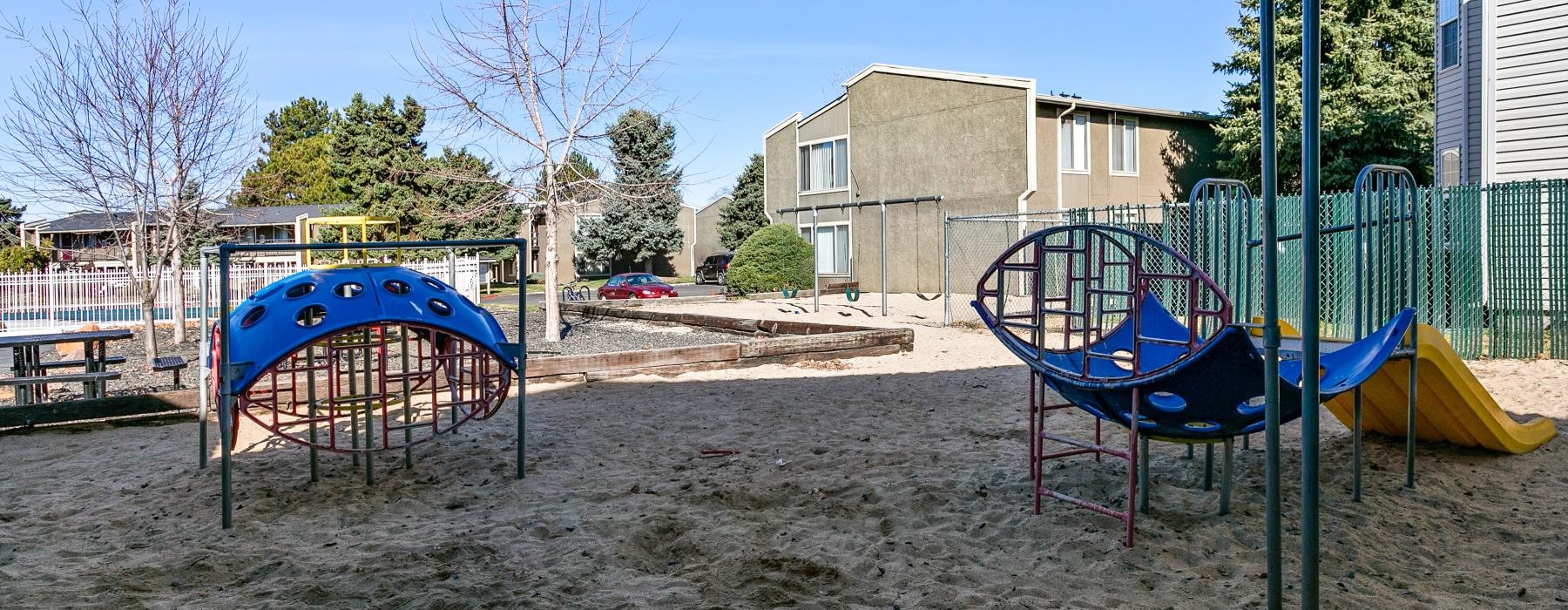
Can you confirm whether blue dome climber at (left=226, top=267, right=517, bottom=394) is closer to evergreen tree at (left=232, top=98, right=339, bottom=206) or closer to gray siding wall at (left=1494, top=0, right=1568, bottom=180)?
gray siding wall at (left=1494, top=0, right=1568, bottom=180)

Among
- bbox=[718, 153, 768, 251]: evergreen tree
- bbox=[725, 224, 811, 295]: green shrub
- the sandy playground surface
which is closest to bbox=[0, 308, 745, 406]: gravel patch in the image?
the sandy playground surface

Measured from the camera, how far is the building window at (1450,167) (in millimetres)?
15328

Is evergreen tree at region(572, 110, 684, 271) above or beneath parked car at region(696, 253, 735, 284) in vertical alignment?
above

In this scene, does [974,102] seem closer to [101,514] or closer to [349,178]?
[101,514]

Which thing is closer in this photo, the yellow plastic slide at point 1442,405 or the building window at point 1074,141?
the yellow plastic slide at point 1442,405

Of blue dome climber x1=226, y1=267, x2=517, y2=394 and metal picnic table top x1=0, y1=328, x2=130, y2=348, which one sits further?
metal picnic table top x1=0, y1=328, x2=130, y2=348

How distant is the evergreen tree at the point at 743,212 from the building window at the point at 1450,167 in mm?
36670

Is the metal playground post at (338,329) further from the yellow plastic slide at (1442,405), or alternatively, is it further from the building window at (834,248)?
the building window at (834,248)

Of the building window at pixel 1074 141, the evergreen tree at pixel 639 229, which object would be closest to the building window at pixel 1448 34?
the building window at pixel 1074 141

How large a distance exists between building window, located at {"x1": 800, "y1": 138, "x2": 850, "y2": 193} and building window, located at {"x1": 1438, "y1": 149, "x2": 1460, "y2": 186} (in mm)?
16308

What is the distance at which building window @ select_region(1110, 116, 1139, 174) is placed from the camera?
84.3ft

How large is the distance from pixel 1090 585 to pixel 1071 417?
413 cm

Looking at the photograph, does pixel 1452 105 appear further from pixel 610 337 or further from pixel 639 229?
pixel 639 229

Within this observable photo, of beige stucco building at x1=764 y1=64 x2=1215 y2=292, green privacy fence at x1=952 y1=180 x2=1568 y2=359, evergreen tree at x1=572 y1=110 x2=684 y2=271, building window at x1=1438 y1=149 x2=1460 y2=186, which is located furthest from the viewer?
evergreen tree at x1=572 y1=110 x2=684 y2=271
